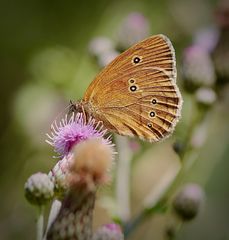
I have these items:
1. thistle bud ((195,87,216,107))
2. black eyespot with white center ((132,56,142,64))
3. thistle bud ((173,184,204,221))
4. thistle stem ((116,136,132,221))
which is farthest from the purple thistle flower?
thistle bud ((195,87,216,107))

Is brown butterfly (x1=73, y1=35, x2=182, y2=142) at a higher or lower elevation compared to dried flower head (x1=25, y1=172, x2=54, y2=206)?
higher

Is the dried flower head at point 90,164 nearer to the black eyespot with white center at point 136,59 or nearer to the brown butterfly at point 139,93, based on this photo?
the brown butterfly at point 139,93

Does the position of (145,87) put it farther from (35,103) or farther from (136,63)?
(35,103)

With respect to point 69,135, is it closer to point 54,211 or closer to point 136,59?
point 54,211

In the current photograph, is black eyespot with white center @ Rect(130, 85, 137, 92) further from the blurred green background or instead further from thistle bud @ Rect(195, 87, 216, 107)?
the blurred green background

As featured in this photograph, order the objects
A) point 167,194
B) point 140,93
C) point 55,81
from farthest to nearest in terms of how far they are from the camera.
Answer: point 55,81 → point 167,194 → point 140,93

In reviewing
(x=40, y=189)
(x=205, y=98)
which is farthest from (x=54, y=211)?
(x=205, y=98)

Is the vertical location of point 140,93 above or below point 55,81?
below
